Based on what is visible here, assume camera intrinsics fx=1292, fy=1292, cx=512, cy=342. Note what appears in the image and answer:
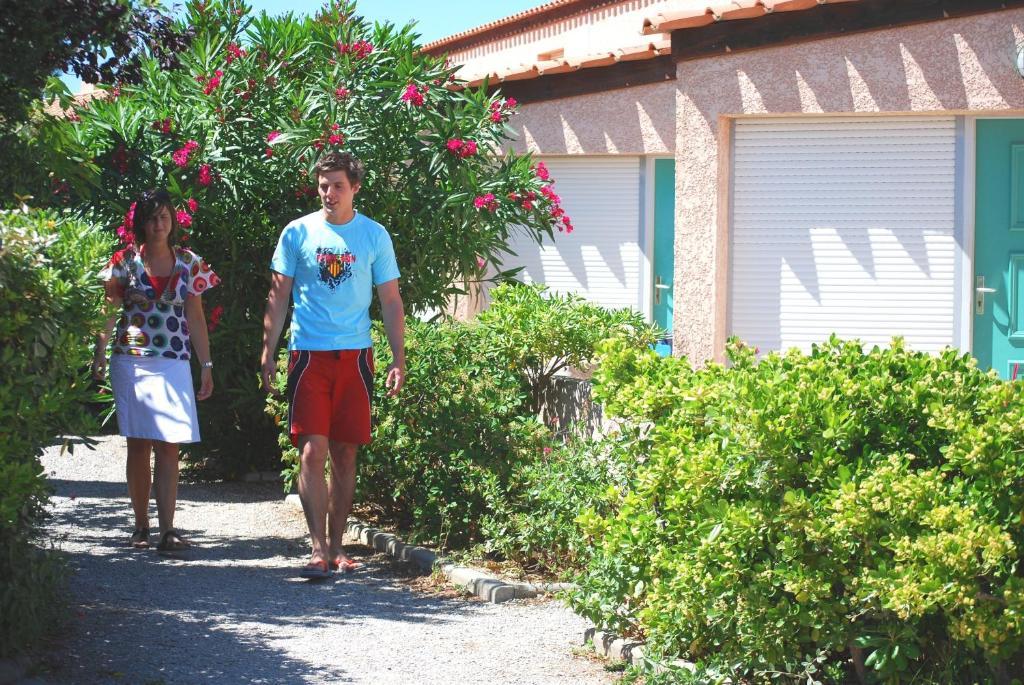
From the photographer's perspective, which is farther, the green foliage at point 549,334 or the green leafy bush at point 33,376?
the green foliage at point 549,334

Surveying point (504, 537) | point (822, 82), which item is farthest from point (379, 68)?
point (504, 537)

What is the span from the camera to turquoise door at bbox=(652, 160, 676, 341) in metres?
12.4

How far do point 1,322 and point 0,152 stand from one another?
1507 mm

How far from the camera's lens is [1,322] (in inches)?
166

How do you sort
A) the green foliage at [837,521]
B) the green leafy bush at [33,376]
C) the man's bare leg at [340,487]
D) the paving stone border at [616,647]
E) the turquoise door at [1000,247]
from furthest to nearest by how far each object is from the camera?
the turquoise door at [1000,247]
the man's bare leg at [340,487]
the paving stone border at [616,647]
the green leafy bush at [33,376]
the green foliage at [837,521]

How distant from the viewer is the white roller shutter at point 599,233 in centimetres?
1261

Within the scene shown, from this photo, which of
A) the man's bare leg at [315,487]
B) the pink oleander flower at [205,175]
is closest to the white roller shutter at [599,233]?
the pink oleander flower at [205,175]

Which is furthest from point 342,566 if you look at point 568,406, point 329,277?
point 568,406

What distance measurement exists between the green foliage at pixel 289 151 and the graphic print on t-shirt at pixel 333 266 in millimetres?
2086

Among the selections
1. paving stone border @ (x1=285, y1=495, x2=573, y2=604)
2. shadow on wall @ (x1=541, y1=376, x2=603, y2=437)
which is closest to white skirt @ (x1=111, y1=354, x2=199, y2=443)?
paving stone border @ (x1=285, y1=495, x2=573, y2=604)

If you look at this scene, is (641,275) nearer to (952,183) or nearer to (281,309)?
(952,183)

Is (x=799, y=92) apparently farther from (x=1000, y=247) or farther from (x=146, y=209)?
(x=146, y=209)

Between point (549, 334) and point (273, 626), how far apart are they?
9.20 ft

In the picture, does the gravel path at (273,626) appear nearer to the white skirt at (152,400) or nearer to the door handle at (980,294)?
the white skirt at (152,400)
